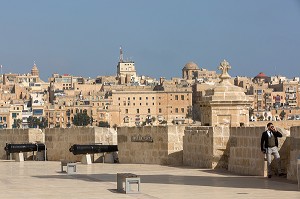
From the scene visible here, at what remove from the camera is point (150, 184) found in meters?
13.7

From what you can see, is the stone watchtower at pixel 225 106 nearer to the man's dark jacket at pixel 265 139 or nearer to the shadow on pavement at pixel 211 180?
the shadow on pavement at pixel 211 180

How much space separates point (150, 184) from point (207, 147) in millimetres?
3902

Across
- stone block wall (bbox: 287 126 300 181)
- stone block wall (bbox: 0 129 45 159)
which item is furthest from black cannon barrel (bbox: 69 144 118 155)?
stone block wall (bbox: 287 126 300 181)

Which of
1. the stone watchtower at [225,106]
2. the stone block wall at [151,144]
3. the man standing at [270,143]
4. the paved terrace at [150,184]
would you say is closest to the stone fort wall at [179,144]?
the stone block wall at [151,144]

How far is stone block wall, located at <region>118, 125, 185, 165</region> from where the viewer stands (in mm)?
19188

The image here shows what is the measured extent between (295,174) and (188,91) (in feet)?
541

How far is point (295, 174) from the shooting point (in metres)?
13.6

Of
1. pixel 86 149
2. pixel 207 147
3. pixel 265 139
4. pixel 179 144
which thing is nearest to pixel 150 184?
pixel 265 139

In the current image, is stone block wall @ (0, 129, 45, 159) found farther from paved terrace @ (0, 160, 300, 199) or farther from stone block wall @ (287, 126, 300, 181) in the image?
stone block wall @ (287, 126, 300, 181)

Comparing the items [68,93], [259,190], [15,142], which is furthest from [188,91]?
[259,190]

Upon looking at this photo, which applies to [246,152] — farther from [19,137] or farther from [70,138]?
[19,137]

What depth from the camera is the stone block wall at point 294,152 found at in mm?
13634

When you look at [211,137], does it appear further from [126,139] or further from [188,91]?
[188,91]

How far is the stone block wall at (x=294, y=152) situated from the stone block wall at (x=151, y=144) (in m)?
5.21
